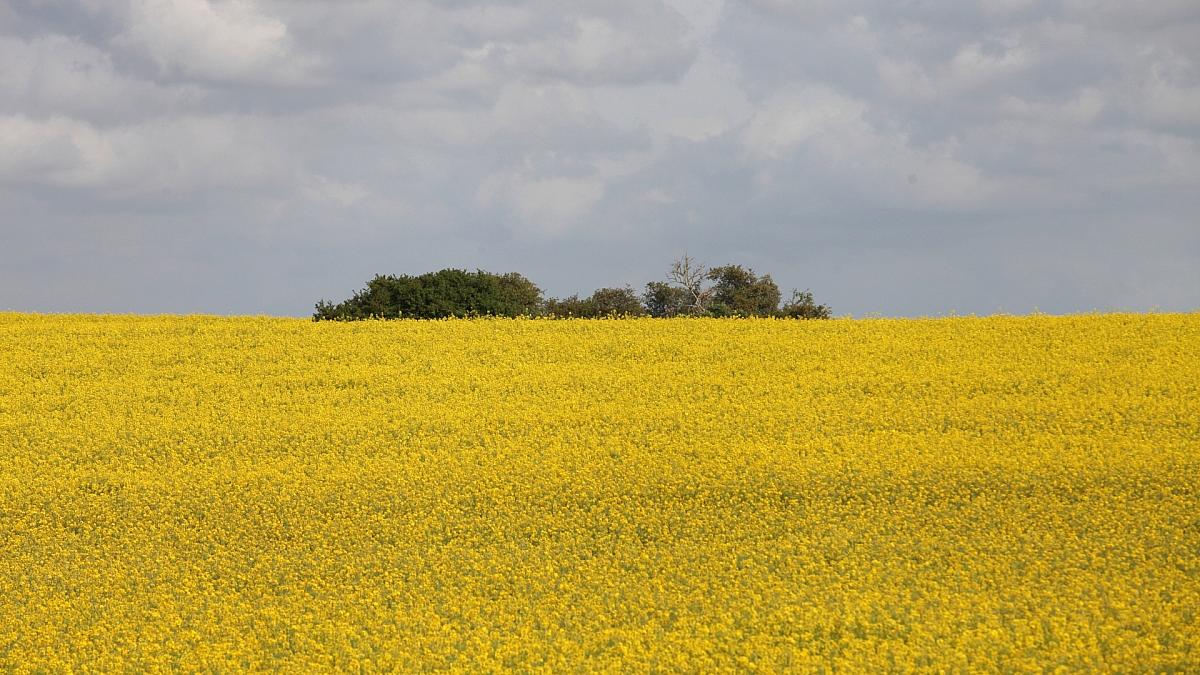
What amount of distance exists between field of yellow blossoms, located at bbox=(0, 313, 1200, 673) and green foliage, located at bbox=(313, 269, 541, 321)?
828cm

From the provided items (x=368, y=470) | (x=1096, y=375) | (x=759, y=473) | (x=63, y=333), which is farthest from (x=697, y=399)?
(x=63, y=333)

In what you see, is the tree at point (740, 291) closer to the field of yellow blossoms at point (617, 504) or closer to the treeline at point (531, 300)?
the treeline at point (531, 300)

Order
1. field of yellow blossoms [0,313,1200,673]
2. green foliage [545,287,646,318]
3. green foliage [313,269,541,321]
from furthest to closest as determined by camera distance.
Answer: green foliage [545,287,646,318], green foliage [313,269,541,321], field of yellow blossoms [0,313,1200,673]

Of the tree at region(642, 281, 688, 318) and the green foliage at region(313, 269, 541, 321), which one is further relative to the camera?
the tree at region(642, 281, 688, 318)

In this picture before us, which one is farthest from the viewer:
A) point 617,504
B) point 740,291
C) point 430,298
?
point 740,291

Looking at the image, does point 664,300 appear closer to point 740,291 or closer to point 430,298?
point 740,291

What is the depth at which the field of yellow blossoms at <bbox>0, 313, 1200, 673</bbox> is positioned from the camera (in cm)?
1185

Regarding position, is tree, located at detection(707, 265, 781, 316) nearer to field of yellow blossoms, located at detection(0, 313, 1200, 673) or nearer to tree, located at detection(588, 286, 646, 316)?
tree, located at detection(588, 286, 646, 316)

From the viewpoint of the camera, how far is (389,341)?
27.5 metres

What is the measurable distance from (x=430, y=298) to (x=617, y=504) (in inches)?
808

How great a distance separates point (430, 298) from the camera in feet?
116

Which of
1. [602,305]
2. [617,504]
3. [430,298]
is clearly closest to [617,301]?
[602,305]

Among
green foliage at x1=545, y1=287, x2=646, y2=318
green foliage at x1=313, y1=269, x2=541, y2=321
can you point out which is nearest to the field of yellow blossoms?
green foliage at x1=313, y1=269, x2=541, y2=321

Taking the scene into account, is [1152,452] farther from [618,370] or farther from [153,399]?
[153,399]
